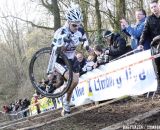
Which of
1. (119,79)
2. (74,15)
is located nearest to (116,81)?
(119,79)

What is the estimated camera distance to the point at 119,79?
371 inches

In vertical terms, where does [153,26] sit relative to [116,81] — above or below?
above

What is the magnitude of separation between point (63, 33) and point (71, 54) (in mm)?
509

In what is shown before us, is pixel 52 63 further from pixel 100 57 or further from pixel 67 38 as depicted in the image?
pixel 100 57

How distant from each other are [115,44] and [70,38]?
2.31 m

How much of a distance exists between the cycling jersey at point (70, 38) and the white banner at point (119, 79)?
145 cm

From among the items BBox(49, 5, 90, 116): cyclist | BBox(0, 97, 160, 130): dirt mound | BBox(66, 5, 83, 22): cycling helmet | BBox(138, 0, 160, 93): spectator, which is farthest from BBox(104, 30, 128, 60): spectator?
BBox(66, 5, 83, 22): cycling helmet

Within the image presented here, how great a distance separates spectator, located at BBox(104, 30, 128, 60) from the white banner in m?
0.38

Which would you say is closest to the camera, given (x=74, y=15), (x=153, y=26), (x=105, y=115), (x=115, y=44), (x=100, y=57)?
(x=74, y=15)

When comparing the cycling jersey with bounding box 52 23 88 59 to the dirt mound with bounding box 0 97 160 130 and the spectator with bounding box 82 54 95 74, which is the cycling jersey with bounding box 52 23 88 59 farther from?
the spectator with bounding box 82 54 95 74

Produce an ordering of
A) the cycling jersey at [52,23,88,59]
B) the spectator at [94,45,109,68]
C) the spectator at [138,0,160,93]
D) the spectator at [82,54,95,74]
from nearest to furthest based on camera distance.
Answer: the cycling jersey at [52,23,88,59], the spectator at [138,0,160,93], the spectator at [94,45,109,68], the spectator at [82,54,95,74]

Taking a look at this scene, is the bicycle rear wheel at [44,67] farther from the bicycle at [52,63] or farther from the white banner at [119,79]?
the white banner at [119,79]

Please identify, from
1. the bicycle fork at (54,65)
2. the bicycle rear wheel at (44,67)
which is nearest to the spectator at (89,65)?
the bicycle rear wheel at (44,67)

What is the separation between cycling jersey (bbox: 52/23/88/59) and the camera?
7.87 meters
